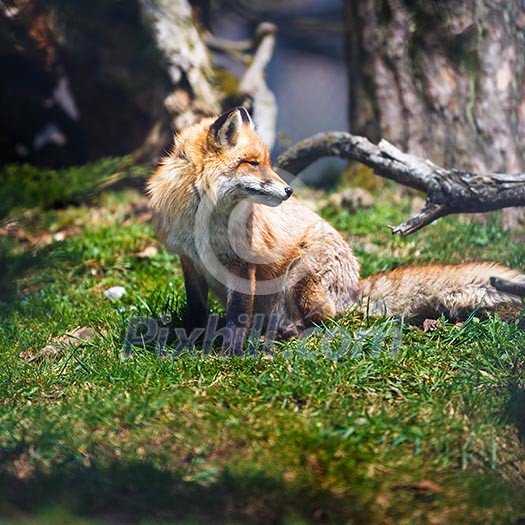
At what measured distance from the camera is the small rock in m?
5.77

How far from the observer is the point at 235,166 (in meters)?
4.57

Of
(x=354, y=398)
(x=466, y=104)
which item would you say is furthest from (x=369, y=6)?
(x=354, y=398)

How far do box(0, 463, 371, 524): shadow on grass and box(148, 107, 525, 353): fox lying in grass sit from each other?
1.54 meters

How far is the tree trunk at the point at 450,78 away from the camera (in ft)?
23.8

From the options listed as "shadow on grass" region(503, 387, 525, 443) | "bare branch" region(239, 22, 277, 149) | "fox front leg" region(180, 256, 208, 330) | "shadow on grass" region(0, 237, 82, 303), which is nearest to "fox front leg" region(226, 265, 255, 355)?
"fox front leg" region(180, 256, 208, 330)

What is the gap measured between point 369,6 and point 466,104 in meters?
1.74

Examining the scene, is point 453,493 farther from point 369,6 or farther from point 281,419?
point 369,6


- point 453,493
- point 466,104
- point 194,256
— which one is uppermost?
point 466,104

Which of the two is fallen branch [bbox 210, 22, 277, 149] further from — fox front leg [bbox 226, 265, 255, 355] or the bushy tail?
fox front leg [bbox 226, 265, 255, 355]

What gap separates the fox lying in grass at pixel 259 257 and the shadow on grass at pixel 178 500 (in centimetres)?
154

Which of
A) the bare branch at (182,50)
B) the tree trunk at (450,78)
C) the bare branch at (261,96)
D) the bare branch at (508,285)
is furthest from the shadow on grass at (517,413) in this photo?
the bare branch at (182,50)

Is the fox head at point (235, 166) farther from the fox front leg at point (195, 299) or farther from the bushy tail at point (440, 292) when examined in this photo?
the bushy tail at point (440, 292)

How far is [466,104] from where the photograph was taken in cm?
739

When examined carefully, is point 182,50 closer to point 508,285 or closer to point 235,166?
point 235,166
